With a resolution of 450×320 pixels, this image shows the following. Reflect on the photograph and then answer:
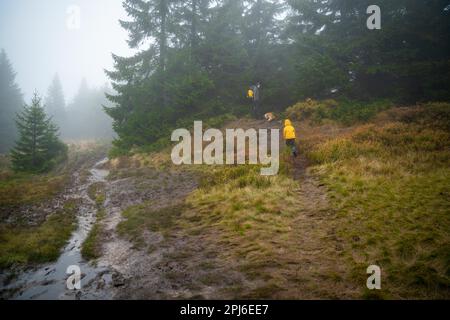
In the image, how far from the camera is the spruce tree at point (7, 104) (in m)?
49.2

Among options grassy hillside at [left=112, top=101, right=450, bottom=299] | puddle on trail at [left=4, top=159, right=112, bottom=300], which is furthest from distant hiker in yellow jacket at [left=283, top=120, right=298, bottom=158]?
A: puddle on trail at [left=4, top=159, right=112, bottom=300]

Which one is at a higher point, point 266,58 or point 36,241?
point 266,58

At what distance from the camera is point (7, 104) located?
53469 millimetres

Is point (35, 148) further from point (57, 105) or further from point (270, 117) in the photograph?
point (57, 105)

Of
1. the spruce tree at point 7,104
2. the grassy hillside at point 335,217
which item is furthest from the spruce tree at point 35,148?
the spruce tree at point 7,104

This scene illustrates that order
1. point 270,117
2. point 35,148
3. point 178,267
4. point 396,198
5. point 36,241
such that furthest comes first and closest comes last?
point 35,148 → point 270,117 → point 396,198 → point 36,241 → point 178,267

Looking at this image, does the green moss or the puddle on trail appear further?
the green moss

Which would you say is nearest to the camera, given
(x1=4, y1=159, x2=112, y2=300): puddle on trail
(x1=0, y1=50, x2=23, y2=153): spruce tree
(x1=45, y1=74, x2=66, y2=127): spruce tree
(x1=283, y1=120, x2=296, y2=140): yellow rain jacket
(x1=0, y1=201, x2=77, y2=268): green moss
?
(x1=4, y1=159, x2=112, y2=300): puddle on trail

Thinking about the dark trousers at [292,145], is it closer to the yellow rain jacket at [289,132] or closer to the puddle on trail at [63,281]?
the yellow rain jacket at [289,132]

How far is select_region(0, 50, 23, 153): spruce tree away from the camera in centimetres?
4924

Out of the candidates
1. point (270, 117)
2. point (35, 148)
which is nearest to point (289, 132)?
point (270, 117)

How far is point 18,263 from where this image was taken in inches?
306

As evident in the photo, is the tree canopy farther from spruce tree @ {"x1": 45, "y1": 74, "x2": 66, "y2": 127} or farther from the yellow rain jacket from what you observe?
spruce tree @ {"x1": 45, "y1": 74, "x2": 66, "y2": 127}

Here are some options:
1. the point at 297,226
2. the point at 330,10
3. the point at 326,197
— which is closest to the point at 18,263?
the point at 297,226
